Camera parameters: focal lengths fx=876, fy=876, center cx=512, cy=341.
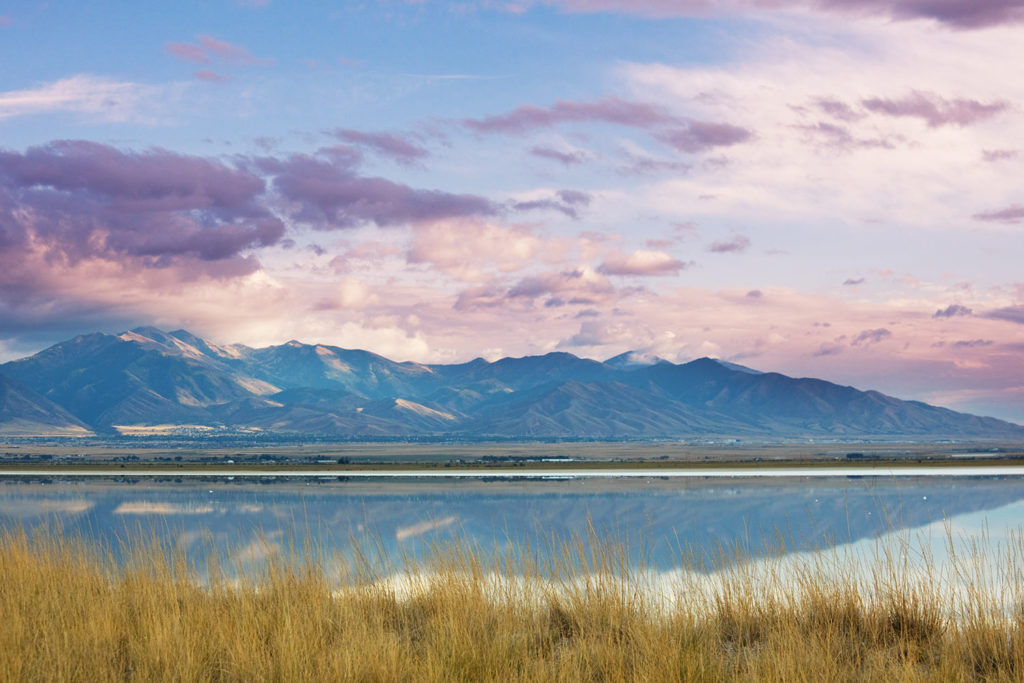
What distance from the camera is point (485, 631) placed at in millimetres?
6887

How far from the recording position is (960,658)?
6316mm

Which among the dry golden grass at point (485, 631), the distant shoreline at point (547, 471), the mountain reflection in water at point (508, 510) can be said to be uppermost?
the dry golden grass at point (485, 631)

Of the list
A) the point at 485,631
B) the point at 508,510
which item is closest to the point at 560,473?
the point at 508,510

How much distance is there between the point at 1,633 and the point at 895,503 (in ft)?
97.7

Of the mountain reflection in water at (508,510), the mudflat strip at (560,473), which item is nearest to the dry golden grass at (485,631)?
the mountain reflection in water at (508,510)

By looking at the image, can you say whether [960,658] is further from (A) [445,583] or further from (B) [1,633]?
(B) [1,633]

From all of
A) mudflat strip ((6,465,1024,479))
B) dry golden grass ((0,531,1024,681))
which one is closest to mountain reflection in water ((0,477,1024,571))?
mudflat strip ((6,465,1024,479))

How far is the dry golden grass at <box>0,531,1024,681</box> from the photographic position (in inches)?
237

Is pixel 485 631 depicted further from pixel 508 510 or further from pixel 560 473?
pixel 560 473

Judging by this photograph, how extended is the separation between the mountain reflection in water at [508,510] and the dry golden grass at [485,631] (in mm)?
6965

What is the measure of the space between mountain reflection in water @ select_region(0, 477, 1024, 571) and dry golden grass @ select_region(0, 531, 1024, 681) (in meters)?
6.97

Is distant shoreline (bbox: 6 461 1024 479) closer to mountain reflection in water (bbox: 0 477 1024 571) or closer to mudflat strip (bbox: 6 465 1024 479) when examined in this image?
mudflat strip (bbox: 6 465 1024 479)

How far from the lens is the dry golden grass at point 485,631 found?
603 cm

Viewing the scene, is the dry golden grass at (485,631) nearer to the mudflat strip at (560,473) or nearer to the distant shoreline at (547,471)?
the mudflat strip at (560,473)
